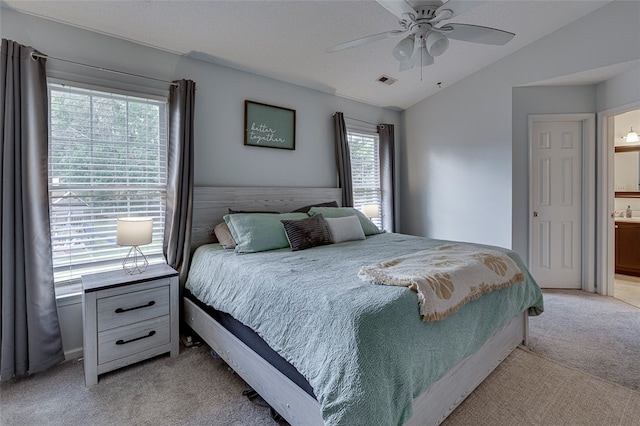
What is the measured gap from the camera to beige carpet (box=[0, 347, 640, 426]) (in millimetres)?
1713

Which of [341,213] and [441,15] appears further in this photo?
[341,213]

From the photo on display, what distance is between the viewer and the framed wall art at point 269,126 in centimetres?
328

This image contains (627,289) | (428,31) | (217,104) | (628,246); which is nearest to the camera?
(428,31)

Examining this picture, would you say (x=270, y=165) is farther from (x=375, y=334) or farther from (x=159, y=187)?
(x=375, y=334)

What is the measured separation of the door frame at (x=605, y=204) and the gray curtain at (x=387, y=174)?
7.86ft

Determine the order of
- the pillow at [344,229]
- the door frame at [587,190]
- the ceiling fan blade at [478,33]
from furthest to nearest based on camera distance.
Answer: the door frame at [587,190]
the pillow at [344,229]
the ceiling fan blade at [478,33]

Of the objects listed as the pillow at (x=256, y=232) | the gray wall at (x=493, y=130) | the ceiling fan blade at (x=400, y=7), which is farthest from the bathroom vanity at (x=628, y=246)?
the pillow at (x=256, y=232)

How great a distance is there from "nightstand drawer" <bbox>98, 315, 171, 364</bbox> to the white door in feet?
13.3

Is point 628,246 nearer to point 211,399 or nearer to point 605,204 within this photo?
point 605,204

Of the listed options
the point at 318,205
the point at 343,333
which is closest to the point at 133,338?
the point at 343,333

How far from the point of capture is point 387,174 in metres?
4.63

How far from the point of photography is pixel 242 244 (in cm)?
247

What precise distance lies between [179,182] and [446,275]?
2.20 m

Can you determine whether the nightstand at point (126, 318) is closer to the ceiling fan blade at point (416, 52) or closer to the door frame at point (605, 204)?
the ceiling fan blade at point (416, 52)
